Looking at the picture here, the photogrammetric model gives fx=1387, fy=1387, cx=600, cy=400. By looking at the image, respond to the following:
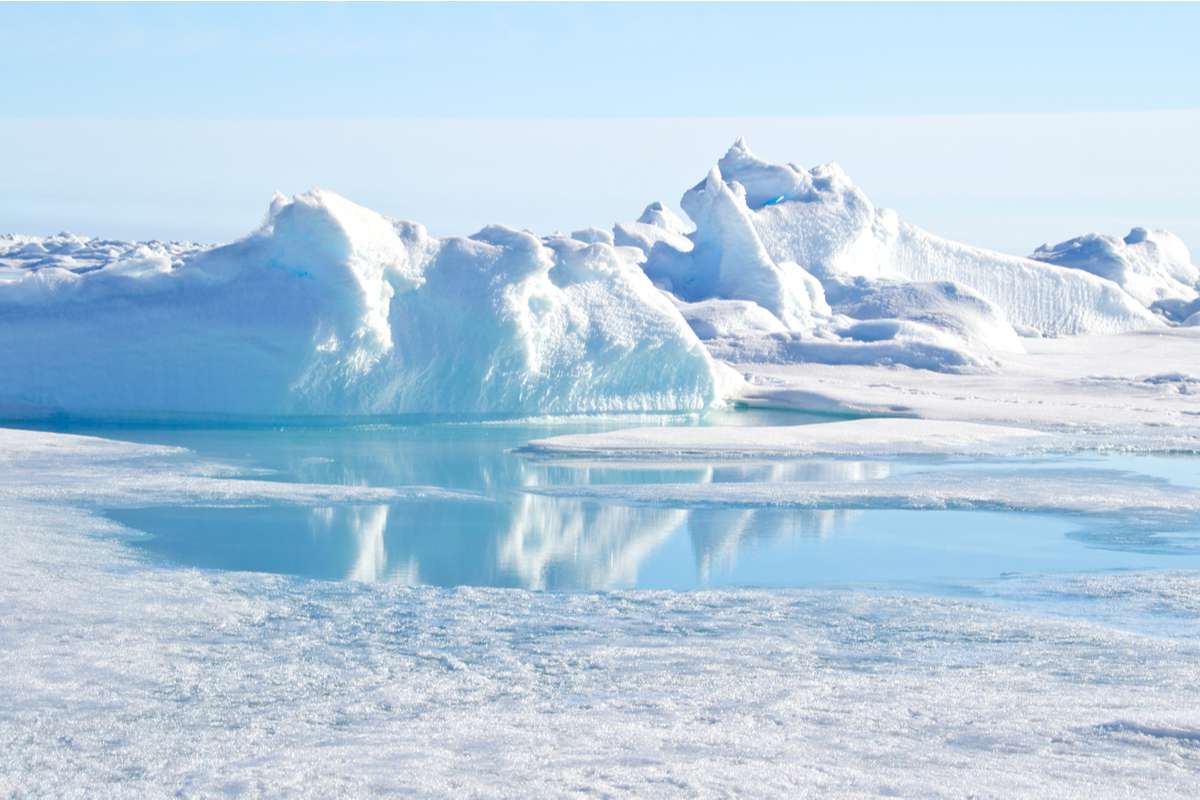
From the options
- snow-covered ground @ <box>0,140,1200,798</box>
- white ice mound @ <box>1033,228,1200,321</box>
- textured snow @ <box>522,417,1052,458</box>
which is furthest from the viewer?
white ice mound @ <box>1033,228,1200,321</box>

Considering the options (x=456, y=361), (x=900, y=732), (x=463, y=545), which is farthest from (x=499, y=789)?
(x=456, y=361)

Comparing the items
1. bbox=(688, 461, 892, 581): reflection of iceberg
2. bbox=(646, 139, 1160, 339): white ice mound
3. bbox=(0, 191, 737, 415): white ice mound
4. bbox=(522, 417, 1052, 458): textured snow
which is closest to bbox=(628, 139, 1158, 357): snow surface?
bbox=(646, 139, 1160, 339): white ice mound

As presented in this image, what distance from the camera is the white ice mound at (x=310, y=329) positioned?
12.2 metres

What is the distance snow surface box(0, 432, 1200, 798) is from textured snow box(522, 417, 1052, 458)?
4852 mm

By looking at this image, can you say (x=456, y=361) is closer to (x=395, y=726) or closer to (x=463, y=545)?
(x=463, y=545)

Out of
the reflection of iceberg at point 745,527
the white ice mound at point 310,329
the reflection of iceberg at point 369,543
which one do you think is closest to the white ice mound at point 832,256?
the white ice mound at point 310,329

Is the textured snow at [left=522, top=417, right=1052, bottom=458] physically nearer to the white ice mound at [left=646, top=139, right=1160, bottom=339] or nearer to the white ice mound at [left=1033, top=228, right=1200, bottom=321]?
the white ice mound at [left=646, top=139, right=1160, bottom=339]

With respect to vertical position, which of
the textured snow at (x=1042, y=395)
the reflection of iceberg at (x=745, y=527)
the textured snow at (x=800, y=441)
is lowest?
the reflection of iceberg at (x=745, y=527)

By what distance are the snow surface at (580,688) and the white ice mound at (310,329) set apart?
6086mm

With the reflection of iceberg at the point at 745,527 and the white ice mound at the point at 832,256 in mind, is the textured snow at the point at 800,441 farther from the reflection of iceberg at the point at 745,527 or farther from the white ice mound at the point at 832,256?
the white ice mound at the point at 832,256

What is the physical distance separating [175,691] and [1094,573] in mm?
4079

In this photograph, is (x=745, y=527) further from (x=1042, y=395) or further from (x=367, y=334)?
(x=1042, y=395)

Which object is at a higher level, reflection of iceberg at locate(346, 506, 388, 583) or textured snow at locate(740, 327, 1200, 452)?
textured snow at locate(740, 327, 1200, 452)

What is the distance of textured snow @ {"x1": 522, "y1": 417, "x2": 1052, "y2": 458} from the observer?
10859mm
